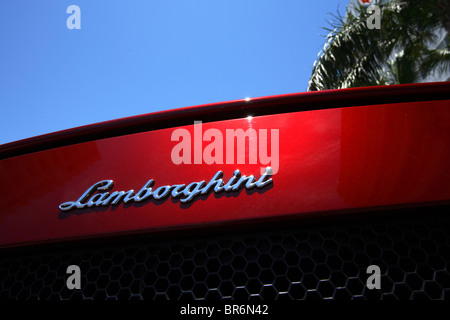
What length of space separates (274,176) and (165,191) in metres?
0.30

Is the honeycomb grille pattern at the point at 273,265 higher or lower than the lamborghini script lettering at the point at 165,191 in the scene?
lower

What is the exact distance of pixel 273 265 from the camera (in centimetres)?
93

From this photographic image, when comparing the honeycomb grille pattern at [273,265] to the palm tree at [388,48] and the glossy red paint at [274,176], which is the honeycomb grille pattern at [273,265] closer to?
the glossy red paint at [274,176]

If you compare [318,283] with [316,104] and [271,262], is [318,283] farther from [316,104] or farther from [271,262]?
[316,104]

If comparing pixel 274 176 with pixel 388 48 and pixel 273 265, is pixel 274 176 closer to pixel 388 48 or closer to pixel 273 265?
pixel 273 265

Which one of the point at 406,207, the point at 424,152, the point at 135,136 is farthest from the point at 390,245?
the point at 135,136

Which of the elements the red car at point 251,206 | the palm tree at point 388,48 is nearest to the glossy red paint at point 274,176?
the red car at point 251,206

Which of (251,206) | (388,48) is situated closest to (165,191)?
(251,206)

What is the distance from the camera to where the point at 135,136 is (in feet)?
3.72

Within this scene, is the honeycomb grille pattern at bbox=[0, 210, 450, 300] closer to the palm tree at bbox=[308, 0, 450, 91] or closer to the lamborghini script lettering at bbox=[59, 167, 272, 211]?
the lamborghini script lettering at bbox=[59, 167, 272, 211]

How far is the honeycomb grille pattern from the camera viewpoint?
88 centimetres

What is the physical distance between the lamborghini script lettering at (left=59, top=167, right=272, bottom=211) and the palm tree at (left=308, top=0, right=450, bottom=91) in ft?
21.4

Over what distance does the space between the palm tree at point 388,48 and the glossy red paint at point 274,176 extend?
247 inches

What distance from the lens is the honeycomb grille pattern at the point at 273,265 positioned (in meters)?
0.88
